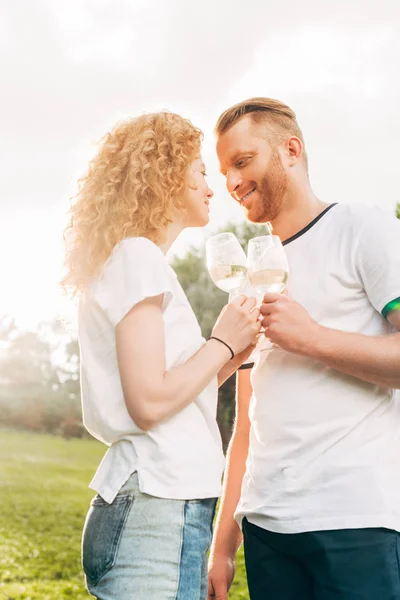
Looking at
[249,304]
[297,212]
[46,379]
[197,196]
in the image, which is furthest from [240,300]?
[46,379]

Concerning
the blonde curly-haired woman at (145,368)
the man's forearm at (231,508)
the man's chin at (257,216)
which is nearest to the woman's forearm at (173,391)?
the blonde curly-haired woman at (145,368)

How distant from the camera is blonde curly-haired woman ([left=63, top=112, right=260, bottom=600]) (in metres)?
2.04

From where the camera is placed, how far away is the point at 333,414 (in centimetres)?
243

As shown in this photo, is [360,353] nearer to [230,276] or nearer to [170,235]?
[230,276]

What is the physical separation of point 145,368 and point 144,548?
0.50 meters

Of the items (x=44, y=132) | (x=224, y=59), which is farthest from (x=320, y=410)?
(x=44, y=132)

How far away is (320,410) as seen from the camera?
8.05 ft

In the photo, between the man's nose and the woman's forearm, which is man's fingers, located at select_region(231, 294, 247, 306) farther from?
the man's nose

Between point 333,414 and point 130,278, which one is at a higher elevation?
point 130,278

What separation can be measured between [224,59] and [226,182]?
11.2 meters

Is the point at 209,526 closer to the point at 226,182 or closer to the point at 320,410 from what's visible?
the point at 320,410

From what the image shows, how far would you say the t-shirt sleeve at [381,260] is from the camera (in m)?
2.35

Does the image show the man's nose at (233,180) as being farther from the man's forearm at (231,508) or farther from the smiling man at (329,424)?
the man's forearm at (231,508)

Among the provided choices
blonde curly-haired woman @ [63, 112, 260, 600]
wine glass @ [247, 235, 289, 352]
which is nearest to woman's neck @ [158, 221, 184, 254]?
blonde curly-haired woman @ [63, 112, 260, 600]
